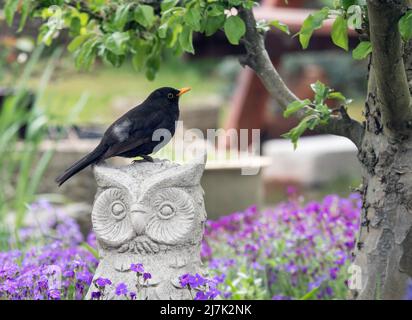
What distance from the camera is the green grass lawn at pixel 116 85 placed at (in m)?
10.3

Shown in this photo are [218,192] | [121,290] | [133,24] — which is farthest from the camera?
[218,192]

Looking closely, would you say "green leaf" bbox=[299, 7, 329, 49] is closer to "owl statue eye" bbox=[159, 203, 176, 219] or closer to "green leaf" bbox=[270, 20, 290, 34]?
"green leaf" bbox=[270, 20, 290, 34]

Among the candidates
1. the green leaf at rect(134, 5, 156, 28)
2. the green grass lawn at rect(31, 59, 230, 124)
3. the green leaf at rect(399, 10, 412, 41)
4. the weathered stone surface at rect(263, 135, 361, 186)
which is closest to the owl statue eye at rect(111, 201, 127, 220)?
the green leaf at rect(134, 5, 156, 28)

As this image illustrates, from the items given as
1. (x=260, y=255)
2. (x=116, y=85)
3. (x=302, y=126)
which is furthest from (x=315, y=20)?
(x=116, y=85)

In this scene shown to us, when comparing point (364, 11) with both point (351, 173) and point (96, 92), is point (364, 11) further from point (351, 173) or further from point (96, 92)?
point (96, 92)

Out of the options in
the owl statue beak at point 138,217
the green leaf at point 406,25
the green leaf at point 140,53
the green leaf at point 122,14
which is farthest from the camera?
the green leaf at point 140,53

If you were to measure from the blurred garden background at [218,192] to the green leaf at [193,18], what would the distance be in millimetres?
948

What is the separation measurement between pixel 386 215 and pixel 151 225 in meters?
0.92

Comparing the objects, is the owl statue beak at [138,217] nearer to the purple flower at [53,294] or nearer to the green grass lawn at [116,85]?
the purple flower at [53,294]

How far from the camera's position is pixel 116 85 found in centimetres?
1358

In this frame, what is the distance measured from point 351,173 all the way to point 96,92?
4.95m

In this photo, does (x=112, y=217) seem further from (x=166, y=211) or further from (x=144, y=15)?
(x=144, y=15)

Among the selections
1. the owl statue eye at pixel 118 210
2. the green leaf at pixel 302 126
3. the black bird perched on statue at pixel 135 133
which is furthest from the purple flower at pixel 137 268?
the green leaf at pixel 302 126

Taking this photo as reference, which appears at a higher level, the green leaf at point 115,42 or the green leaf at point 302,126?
the green leaf at point 115,42
